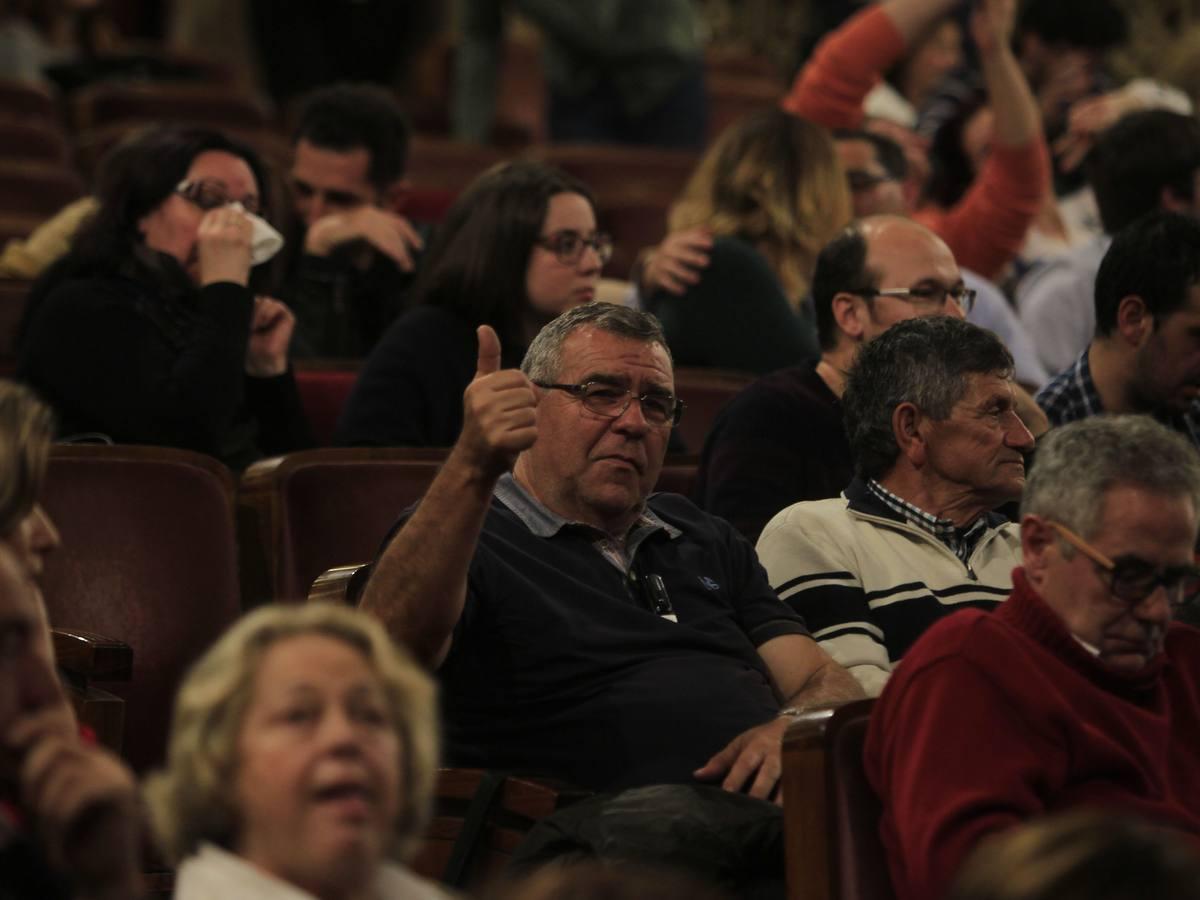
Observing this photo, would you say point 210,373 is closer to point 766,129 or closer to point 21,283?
point 21,283

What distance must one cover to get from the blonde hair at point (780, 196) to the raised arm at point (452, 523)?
181 cm

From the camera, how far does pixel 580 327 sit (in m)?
2.57

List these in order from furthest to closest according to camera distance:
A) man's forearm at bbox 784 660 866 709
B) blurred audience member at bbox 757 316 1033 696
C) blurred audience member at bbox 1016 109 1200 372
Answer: blurred audience member at bbox 1016 109 1200 372, blurred audience member at bbox 757 316 1033 696, man's forearm at bbox 784 660 866 709

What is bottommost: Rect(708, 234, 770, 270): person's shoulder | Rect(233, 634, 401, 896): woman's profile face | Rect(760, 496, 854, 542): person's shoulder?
Rect(760, 496, 854, 542): person's shoulder

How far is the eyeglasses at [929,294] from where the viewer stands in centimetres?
320

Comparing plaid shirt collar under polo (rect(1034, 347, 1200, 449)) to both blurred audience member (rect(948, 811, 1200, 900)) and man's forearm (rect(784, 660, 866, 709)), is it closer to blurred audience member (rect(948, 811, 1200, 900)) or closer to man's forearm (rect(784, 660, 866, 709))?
man's forearm (rect(784, 660, 866, 709))

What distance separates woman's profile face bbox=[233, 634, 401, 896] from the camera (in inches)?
57.9

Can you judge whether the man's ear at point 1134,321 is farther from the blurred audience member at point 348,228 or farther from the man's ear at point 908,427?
the blurred audience member at point 348,228

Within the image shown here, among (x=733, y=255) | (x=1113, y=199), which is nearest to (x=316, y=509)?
(x=733, y=255)

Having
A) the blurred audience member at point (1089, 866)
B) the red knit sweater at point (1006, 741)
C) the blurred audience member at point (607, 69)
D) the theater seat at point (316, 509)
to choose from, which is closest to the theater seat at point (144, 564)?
the theater seat at point (316, 509)

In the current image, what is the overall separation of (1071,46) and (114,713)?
4189 millimetres

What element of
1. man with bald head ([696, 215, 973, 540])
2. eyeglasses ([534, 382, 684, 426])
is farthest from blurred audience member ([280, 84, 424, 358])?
eyeglasses ([534, 382, 684, 426])

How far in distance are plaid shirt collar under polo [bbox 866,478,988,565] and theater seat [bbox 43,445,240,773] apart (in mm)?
880

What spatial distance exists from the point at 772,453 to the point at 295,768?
1.59 metres
